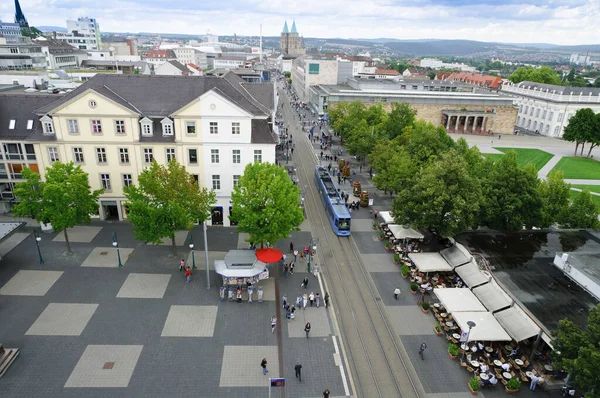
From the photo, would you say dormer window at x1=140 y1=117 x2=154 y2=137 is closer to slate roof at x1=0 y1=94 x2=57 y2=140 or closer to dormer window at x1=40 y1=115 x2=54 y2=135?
dormer window at x1=40 y1=115 x2=54 y2=135

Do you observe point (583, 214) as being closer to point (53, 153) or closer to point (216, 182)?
point (216, 182)

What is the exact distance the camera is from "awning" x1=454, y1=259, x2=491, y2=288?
107 ft

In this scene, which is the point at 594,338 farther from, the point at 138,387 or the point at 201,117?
the point at 201,117

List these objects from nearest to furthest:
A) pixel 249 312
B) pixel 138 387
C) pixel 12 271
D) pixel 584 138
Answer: pixel 138 387, pixel 249 312, pixel 12 271, pixel 584 138

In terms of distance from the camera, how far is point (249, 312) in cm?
3175

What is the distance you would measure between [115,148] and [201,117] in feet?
34.4

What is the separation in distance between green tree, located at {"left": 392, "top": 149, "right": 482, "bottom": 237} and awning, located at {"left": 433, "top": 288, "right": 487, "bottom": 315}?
6.99 m

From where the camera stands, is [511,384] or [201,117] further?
[201,117]

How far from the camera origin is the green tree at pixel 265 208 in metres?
35.1

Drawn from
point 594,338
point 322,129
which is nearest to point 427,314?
point 594,338

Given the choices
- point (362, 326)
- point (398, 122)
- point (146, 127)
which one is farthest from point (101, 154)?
point (398, 122)

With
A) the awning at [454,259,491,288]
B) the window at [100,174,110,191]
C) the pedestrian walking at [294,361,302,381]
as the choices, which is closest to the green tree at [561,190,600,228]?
the awning at [454,259,491,288]

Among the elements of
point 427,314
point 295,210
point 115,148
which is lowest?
point 427,314

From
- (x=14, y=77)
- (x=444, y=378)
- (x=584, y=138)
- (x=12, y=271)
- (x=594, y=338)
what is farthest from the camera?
(x=584, y=138)
